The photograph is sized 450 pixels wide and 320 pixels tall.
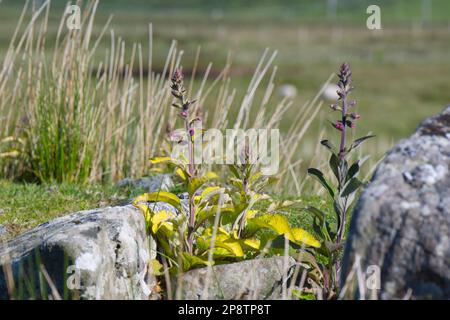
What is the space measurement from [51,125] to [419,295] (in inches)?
182

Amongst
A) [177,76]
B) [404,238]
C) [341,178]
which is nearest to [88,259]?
[177,76]

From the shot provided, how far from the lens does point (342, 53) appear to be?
55.8m

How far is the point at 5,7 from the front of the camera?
107 meters

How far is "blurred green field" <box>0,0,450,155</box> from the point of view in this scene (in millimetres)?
37688

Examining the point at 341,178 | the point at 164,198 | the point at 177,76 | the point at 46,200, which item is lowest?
the point at 46,200

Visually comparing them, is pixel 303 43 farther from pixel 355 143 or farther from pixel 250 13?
pixel 355 143

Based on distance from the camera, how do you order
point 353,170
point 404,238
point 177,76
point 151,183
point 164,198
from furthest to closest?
point 151,183, point 164,198, point 353,170, point 177,76, point 404,238

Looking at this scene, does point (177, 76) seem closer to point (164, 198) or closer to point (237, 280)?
point (164, 198)

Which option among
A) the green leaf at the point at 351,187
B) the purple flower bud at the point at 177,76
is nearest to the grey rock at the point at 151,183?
the purple flower bud at the point at 177,76

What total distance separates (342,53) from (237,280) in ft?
175

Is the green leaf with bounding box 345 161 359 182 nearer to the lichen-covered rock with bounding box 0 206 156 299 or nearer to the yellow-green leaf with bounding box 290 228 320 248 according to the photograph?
the yellow-green leaf with bounding box 290 228 320 248

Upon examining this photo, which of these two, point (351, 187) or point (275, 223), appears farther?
point (275, 223)

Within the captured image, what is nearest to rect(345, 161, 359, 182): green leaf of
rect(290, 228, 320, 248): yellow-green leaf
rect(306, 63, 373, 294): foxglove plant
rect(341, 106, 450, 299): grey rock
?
rect(306, 63, 373, 294): foxglove plant

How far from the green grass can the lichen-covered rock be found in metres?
1.13
